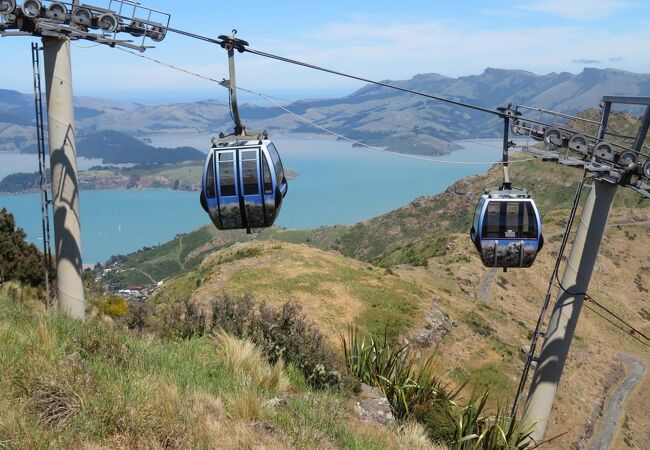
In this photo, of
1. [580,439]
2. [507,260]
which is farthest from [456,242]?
[507,260]

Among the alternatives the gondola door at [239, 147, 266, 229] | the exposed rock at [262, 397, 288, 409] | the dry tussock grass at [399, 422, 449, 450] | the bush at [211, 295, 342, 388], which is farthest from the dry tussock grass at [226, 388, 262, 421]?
the gondola door at [239, 147, 266, 229]

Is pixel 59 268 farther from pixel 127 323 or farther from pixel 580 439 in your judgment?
pixel 580 439

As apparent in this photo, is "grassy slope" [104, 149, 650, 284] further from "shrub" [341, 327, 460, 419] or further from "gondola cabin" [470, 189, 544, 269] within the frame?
"shrub" [341, 327, 460, 419]

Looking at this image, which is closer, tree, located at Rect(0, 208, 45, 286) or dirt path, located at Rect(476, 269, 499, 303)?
tree, located at Rect(0, 208, 45, 286)

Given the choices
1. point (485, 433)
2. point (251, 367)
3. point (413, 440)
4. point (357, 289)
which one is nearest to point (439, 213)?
point (357, 289)

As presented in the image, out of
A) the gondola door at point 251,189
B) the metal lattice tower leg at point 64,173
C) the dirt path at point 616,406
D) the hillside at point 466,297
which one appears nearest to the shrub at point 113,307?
the hillside at point 466,297

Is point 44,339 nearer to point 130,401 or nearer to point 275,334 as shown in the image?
point 130,401
